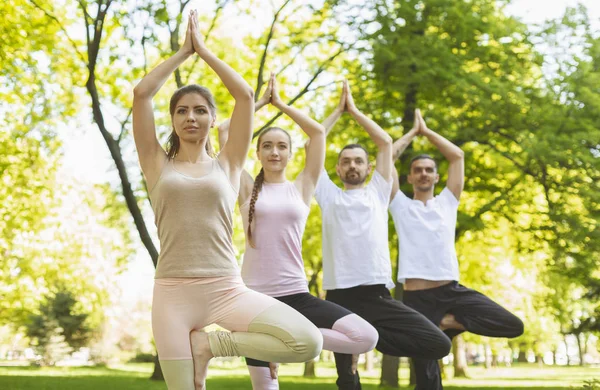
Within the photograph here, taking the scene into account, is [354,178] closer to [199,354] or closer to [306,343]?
[306,343]

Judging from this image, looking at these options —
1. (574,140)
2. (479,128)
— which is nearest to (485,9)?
(479,128)

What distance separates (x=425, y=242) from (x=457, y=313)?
29.6 inches

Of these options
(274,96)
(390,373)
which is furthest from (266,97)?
(390,373)

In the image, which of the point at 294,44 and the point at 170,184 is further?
the point at 294,44

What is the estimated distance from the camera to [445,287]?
7090 mm

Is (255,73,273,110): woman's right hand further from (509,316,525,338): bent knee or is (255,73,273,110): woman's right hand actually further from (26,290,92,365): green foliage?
(26,290,92,365): green foliage

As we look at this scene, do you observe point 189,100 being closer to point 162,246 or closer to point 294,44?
point 162,246

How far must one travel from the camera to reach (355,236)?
6.44 m

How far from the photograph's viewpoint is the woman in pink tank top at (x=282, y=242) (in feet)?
18.3

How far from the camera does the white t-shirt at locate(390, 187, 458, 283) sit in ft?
23.2

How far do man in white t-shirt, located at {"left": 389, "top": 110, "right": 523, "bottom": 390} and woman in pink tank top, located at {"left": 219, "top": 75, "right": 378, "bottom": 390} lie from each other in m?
1.57

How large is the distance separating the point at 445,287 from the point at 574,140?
22.8 feet

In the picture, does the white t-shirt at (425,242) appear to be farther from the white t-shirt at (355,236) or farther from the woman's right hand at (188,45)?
the woman's right hand at (188,45)

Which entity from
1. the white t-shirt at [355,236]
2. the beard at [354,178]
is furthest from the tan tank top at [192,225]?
the beard at [354,178]
